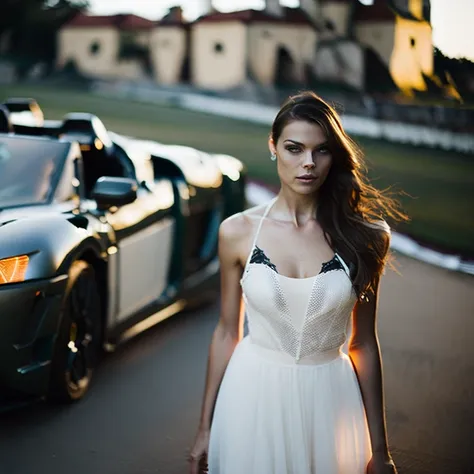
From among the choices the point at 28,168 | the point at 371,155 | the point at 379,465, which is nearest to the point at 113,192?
the point at 28,168

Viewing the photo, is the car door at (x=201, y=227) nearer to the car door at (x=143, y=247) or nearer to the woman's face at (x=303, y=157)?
the car door at (x=143, y=247)

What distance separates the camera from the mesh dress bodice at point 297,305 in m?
2.79

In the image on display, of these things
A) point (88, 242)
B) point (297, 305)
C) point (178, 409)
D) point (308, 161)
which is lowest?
point (178, 409)

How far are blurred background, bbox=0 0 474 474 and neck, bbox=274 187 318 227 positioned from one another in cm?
45

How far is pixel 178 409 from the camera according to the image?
5.23 metres

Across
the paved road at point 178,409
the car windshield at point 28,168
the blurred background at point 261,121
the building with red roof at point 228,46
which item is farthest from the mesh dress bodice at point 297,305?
the building with red roof at point 228,46

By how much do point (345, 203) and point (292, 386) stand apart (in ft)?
1.95

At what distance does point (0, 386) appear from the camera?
4508 mm

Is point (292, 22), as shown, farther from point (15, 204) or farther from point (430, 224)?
point (15, 204)

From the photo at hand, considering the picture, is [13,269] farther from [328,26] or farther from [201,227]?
[328,26]

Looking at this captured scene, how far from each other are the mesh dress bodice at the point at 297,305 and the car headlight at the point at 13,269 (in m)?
1.94

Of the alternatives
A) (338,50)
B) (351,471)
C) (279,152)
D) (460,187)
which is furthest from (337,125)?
(338,50)

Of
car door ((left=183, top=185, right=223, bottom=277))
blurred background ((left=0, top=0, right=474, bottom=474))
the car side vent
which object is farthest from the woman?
car door ((left=183, top=185, right=223, bottom=277))

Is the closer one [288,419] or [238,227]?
[288,419]
